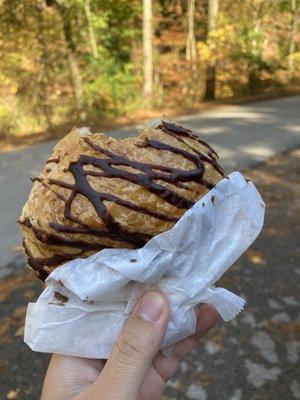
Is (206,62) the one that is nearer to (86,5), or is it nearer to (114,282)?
(86,5)

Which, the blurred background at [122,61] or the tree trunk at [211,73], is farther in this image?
the tree trunk at [211,73]

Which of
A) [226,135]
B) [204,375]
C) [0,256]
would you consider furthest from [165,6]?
[204,375]

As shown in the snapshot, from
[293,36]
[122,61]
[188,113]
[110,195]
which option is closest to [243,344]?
[110,195]

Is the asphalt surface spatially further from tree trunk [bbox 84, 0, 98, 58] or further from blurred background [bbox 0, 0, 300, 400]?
tree trunk [bbox 84, 0, 98, 58]

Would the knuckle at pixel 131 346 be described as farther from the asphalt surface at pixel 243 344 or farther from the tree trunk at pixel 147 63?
the tree trunk at pixel 147 63

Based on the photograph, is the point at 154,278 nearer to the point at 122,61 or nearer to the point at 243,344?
the point at 243,344

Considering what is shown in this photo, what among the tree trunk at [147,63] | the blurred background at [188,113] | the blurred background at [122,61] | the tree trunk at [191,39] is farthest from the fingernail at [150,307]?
the tree trunk at [191,39]

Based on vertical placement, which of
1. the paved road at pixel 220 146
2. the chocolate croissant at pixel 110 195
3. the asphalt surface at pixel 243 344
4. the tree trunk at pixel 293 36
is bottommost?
the paved road at pixel 220 146
